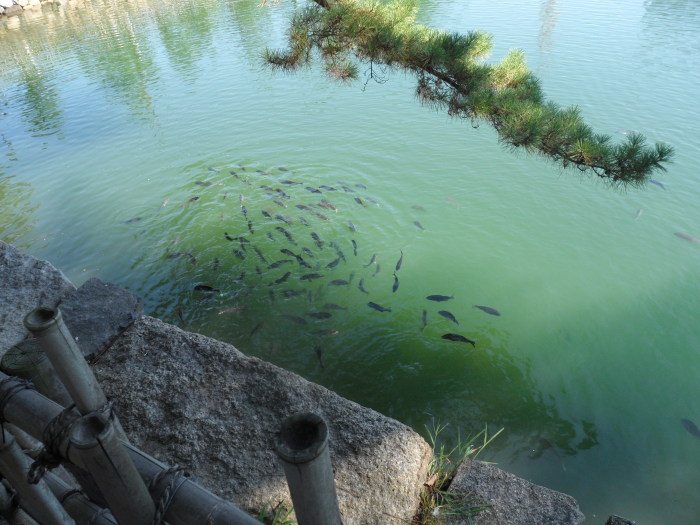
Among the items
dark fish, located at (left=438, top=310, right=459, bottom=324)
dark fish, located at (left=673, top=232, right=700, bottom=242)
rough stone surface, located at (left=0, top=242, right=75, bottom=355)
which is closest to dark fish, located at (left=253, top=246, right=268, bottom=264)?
rough stone surface, located at (left=0, top=242, right=75, bottom=355)

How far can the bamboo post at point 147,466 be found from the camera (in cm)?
108

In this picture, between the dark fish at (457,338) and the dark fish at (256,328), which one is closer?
the dark fish at (457,338)

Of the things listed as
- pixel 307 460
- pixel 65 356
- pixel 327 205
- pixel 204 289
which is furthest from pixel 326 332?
pixel 307 460

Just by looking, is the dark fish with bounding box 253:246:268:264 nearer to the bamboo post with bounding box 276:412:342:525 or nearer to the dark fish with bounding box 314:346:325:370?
the dark fish with bounding box 314:346:325:370

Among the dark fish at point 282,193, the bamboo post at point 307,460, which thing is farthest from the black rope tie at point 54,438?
the dark fish at point 282,193

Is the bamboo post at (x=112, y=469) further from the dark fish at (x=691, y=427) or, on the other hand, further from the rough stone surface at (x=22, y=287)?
the dark fish at (x=691, y=427)

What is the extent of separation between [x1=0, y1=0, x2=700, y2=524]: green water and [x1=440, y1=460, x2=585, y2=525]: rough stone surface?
2.72 ft

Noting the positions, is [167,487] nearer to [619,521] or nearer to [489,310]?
[619,521]

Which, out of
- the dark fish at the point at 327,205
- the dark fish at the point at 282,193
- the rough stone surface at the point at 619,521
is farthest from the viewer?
the dark fish at the point at 282,193

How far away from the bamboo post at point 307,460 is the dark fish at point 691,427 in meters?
3.58

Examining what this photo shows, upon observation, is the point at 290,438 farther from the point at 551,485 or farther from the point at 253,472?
the point at 551,485

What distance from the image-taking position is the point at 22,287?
12.1 feet

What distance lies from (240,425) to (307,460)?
6.07ft

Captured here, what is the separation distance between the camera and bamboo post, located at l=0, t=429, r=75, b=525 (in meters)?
1.50
